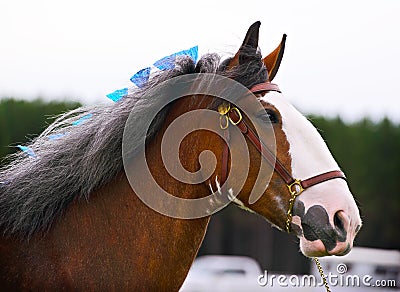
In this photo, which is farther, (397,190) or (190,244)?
(397,190)

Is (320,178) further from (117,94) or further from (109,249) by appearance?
(117,94)

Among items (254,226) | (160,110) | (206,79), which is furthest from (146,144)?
(254,226)

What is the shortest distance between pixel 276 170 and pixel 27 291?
4.64ft

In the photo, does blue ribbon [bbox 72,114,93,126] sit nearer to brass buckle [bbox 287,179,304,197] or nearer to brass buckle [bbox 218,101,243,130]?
brass buckle [bbox 218,101,243,130]

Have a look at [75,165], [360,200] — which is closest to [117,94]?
[75,165]

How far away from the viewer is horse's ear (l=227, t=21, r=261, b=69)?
352 cm

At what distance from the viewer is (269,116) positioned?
11.3 feet

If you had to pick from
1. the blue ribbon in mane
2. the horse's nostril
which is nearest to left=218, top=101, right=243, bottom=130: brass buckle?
the blue ribbon in mane

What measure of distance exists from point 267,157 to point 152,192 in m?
0.65

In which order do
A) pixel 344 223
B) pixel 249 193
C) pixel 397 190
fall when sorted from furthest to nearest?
pixel 397 190 → pixel 249 193 → pixel 344 223

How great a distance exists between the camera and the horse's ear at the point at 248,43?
11.6 ft

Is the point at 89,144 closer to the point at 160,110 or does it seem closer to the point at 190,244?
the point at 160,110

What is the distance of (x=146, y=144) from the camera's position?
144 inches

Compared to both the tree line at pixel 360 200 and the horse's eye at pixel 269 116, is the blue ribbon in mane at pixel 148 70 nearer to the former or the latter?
the horse's eye at pixel 269 116
